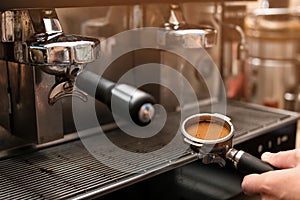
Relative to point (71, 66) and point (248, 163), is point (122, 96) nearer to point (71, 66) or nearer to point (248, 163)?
point (71, 66)

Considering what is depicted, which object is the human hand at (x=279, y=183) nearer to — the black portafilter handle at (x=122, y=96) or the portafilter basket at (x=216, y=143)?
the portafilter basket at (x=216, y=143)

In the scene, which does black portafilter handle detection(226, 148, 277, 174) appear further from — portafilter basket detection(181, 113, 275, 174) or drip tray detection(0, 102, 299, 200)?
drip tray detection(0, 102, 299, 200)

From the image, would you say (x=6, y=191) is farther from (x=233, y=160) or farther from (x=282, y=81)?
(x=282, y=81)

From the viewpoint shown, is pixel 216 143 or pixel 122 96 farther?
pixel 122 96

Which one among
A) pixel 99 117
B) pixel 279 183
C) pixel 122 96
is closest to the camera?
pixel 279 183

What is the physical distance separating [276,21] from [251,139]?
1411 mm

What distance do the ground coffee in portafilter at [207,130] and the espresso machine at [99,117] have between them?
3 centimetres

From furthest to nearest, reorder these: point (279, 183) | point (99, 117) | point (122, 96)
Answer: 1. point (99, 117)
2. point (122, 96)
3. point (279, 183)

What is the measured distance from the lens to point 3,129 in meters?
0.70

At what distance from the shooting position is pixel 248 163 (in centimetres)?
55

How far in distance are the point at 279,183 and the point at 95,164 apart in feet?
0.93

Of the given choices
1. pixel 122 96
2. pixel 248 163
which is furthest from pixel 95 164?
pixel 248 163

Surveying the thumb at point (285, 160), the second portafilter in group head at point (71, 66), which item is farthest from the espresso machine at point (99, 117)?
the thumb at point (285, 160)

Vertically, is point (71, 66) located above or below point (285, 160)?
above
